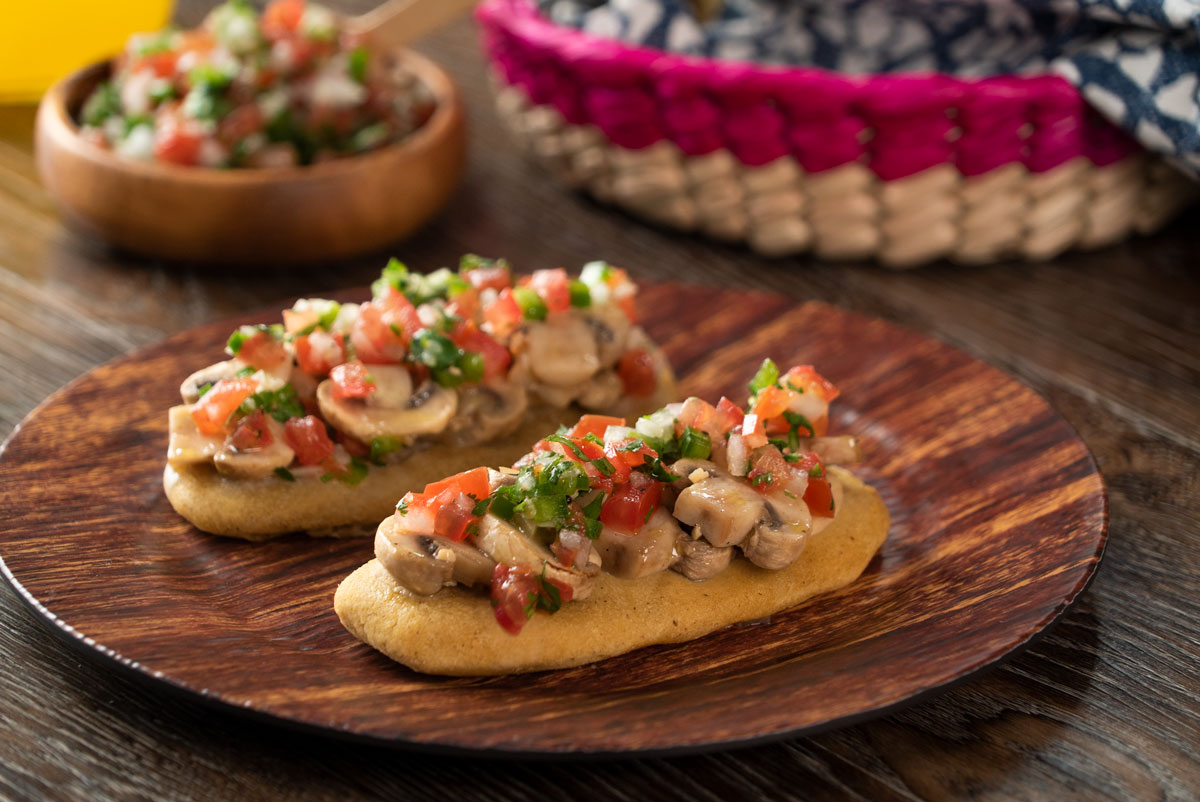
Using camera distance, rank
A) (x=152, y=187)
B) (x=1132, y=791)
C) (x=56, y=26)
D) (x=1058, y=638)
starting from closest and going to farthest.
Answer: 1. (x=1132, y=791)
2. (x=1058, y=638)
3. (x=152, y=187)
4. (x=56, y=26)

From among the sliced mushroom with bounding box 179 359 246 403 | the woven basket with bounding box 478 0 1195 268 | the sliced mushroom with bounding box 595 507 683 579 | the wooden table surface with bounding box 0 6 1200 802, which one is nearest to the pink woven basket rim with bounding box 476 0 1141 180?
the woven basket with bounding box 478 0 1195 268

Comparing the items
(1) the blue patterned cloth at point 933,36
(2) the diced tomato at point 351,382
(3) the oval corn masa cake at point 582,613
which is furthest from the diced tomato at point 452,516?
(1) the blue patterned cloth at point 933,36

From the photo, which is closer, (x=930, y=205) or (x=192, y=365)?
(x=192, y=365)

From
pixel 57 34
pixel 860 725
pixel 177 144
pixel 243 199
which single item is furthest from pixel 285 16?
pixel 860 725

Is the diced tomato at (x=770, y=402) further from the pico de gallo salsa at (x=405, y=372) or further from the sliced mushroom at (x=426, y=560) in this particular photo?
the sliced mushroom at (x=426, y=560)

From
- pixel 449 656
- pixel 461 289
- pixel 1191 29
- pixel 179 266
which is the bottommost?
pixel 179 266

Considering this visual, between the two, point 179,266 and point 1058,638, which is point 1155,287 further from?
point 179,266

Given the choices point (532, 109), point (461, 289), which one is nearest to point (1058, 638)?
point (461, 289)
